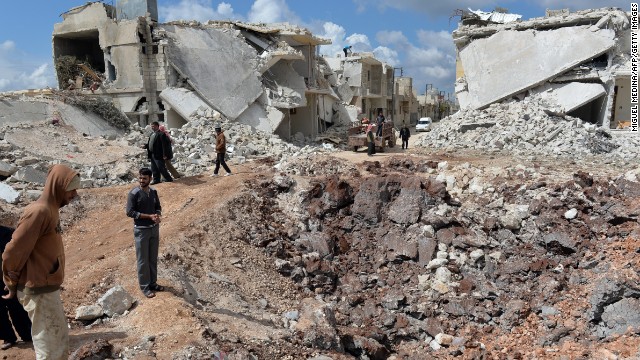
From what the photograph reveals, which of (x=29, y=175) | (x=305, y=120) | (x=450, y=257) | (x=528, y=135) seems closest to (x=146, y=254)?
(x=450, y=257)

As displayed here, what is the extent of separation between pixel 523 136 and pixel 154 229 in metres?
14.6

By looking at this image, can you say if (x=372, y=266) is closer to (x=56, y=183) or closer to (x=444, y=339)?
(x=444, y=339)

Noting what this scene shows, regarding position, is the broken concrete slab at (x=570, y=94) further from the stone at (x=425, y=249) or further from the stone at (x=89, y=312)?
the stone at (x=89, y=312)

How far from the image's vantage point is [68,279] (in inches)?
239

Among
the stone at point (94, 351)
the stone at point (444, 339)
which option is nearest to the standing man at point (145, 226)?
the stone at point (94, 351)

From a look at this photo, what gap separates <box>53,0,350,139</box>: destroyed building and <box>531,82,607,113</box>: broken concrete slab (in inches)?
406

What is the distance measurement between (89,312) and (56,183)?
214 centimetres

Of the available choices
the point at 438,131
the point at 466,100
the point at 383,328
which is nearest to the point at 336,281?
the point at 383,328

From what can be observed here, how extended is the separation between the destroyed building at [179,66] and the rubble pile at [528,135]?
6963 mm

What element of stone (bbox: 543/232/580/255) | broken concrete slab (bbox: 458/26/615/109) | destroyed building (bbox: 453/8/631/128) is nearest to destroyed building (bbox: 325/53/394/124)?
broken concrete slab (bbox: 458/26/615/109)

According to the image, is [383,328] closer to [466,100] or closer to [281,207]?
[281,207]

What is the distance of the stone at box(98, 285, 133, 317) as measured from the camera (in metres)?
5.01

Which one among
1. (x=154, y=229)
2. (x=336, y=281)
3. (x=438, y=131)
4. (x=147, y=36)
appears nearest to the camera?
(x=154, y=229)

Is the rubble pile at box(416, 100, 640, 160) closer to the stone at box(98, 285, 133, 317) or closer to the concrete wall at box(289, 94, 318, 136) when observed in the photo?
the concrete wall at box(289, 94, 318, 136)
